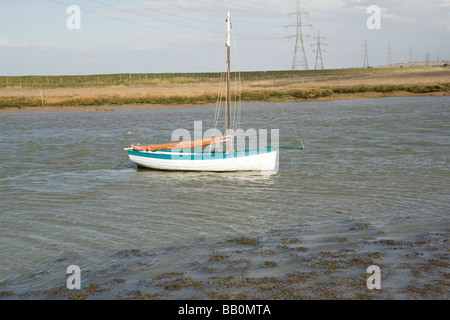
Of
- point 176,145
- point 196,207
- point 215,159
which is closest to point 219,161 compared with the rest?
point 215,159

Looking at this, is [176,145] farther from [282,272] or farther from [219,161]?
[282,272]

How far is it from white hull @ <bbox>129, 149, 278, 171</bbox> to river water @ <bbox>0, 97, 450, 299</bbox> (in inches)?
18.5

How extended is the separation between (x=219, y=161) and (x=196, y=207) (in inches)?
251

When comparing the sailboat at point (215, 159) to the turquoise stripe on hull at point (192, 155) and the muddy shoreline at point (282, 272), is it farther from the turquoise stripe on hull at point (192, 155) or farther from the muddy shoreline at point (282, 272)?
the muddy shoreline at point (282, 272)

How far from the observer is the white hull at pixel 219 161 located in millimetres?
24281

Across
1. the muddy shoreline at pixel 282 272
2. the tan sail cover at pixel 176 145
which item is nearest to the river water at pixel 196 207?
the muddy shoreline at pixel 282 272

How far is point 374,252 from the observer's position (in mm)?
12125

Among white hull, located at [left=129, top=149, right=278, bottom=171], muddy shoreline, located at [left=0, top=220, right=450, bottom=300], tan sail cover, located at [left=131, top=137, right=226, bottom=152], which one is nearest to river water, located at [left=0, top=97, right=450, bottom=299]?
muddy shoreline, located at [left=0, top=220, right=450, bottom=300]

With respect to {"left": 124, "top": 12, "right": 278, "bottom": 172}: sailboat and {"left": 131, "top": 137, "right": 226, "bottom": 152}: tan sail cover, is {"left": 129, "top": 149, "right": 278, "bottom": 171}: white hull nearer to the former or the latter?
{"left": 124, "top": 12, "right": 278, "bottom": 172}: sailboat

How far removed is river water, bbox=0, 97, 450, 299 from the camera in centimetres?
1231

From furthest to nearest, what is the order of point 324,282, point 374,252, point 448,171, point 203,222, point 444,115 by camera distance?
point 444,115
point 448,171
point 203,222
point 374,252
point 324,282
